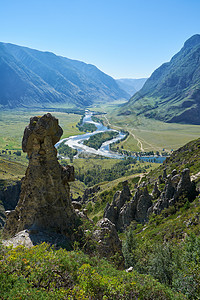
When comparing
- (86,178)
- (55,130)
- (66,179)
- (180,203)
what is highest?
(55,130)

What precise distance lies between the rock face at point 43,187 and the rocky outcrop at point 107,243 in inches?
121

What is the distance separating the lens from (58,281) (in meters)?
12.6

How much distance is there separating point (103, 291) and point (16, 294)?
17.1 feet

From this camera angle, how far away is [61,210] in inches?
872

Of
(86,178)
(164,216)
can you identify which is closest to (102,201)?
(164,216)

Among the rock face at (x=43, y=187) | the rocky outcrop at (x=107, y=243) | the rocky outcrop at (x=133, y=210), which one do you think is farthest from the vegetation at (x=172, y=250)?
the rock face at (x=43, y=187)

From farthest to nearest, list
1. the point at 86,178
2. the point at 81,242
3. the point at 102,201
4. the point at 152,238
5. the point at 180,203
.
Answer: the point at 86,178 → the point at 102,201 → the point at 180,203 → the point at 152,238 → the point at 81,242

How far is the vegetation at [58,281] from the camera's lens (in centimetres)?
1094

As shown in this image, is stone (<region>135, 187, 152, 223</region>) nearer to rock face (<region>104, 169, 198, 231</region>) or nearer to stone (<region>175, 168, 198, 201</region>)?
rock face (<region>104, 169, 198, 231</region>)

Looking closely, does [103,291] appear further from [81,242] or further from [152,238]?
[152,238]

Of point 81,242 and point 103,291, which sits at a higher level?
point 103,291

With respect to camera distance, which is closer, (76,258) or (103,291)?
(103,291)

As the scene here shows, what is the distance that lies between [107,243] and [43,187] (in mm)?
8755

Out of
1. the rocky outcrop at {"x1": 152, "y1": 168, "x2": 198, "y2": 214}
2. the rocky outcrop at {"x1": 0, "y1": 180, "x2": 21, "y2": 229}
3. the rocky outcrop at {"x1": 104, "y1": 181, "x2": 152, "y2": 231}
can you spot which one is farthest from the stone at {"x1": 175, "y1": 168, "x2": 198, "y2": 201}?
the rocky outcrop at {"x1": 0, "y1": 180, "x2": 21, "y2": 229}
